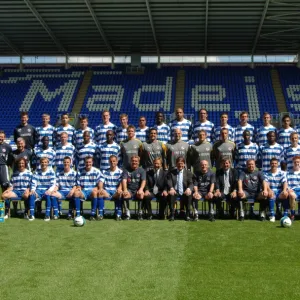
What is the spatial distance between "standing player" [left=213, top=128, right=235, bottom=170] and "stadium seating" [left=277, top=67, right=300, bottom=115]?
18454 mm

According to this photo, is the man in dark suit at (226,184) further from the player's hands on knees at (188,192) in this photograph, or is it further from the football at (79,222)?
the football at (79,222)

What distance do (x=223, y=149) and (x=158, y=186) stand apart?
145cm

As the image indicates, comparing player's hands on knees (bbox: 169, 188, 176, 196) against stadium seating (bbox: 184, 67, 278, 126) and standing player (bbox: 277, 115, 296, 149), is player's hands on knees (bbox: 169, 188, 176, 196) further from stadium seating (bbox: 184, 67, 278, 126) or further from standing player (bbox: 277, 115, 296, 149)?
stadium seating (bbox: 184, 67, 278, 126)

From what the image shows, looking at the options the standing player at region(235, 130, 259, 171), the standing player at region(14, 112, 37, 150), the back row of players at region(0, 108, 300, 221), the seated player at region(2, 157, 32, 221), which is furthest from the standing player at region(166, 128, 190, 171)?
the standing player at region(14, 112, 37, 150)

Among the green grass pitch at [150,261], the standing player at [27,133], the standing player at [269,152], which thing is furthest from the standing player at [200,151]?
the standing player at [27,133]

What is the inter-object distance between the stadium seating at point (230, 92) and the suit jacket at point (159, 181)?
57.3ft

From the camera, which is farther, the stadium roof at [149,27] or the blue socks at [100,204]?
the stadium roof at [149,27]

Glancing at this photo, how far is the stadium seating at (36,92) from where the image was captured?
95.7 feet

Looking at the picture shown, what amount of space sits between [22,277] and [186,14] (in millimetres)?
19883

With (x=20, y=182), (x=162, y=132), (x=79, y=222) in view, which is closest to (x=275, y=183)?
(x=162, y=132)

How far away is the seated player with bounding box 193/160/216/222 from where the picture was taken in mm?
9898

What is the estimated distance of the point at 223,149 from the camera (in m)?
10.3

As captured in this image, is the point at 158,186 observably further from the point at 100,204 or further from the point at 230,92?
the point at 230,92

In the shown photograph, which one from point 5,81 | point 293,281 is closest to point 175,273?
point 293,281
